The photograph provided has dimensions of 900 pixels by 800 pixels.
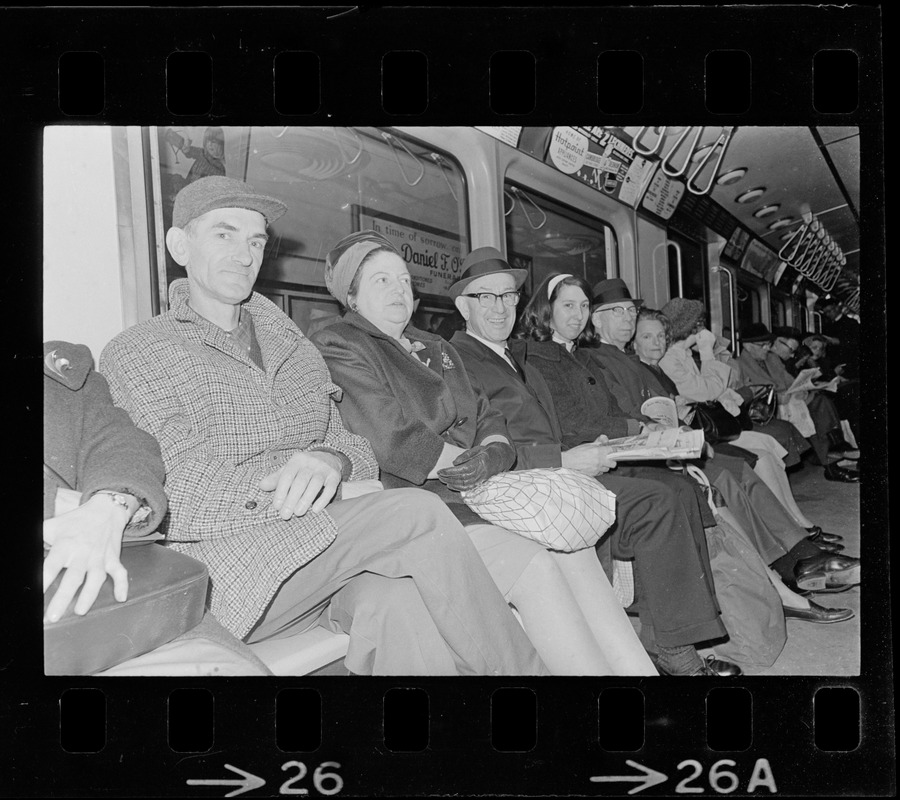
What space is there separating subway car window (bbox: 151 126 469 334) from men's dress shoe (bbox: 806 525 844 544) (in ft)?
4.79

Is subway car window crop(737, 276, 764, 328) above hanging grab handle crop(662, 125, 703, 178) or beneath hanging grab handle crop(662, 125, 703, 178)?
beneath

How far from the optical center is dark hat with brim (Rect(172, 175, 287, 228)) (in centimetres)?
233

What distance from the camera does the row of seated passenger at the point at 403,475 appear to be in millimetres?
2279

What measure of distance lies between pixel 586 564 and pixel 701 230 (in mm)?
1230
